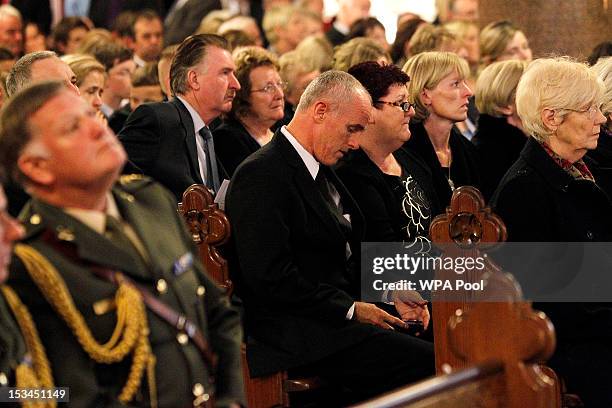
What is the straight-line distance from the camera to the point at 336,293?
4469mm

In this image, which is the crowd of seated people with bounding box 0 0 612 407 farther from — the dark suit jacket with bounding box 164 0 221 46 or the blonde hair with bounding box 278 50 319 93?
the dark suit jacket with bounding box 164 0 221 46

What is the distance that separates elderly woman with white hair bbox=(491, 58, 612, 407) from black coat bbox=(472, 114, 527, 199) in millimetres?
1052

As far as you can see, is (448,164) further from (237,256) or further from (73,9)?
(73,9)

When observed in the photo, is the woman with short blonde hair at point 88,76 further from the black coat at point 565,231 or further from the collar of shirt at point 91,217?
the collar of shirt at point 91,217

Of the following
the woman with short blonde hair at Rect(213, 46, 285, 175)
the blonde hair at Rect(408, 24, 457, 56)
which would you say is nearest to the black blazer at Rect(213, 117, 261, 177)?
the woman with short blonde hair at Rect(213, 46, 285, 175)

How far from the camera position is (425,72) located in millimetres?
5906

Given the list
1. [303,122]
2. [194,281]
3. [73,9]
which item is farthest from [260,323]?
[73,9]

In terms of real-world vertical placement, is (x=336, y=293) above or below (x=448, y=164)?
below

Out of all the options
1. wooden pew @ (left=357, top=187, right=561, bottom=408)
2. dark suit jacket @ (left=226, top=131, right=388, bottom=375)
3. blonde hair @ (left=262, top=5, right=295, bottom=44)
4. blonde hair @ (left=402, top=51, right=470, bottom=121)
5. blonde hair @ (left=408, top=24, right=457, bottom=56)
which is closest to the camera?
wooden pew @ (left=357, top=187, right=561, bottom=408)

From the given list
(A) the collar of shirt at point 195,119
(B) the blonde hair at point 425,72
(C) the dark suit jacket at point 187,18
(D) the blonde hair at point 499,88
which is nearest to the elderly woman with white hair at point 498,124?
(D) the blonde hair at point 499,88

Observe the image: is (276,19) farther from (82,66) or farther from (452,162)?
(452,162)

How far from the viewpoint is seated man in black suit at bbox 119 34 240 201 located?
536cm

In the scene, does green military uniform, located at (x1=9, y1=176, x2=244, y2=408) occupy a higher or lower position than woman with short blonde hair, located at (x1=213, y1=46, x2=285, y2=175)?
lower

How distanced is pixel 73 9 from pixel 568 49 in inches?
227
